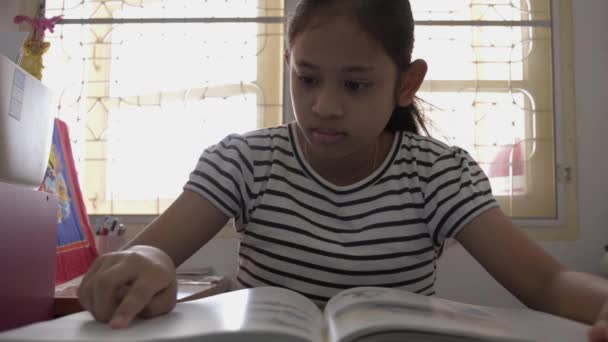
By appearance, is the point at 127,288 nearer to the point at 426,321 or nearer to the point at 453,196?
the point at 426,321

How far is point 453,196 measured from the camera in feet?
2.58

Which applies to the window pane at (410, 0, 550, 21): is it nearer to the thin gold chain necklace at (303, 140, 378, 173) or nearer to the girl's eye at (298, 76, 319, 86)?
the thin gold chain necklace at (303, 140, 378, 173)

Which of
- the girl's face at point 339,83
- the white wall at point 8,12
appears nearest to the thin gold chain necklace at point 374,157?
the girl's face at point 339,83

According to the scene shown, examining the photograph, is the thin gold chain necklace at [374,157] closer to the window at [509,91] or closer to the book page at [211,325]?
the book page at [211,325]

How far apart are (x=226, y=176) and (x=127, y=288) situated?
1.13 ft

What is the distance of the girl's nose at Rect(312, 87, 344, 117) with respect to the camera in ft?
2.29

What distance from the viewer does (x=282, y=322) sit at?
0.39m

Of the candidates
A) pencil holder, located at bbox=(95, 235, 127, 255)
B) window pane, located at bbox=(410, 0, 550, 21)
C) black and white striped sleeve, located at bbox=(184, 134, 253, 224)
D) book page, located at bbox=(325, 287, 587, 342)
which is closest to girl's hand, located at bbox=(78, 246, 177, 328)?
book page, located at bbox=(325, 287, 587, 342)

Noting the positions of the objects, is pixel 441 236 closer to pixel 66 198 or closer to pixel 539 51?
pixel 66 198

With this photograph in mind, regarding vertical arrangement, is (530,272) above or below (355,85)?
below

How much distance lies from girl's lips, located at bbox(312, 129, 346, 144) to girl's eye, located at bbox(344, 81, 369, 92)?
0.06 meters

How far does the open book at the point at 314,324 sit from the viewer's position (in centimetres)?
35

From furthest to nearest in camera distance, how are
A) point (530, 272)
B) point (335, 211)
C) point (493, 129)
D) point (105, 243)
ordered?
1. point (493, 129)
2. point (105, 243)
3. point (335, 211)
4. point (530, 272)

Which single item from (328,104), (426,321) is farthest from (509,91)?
(426,321)
